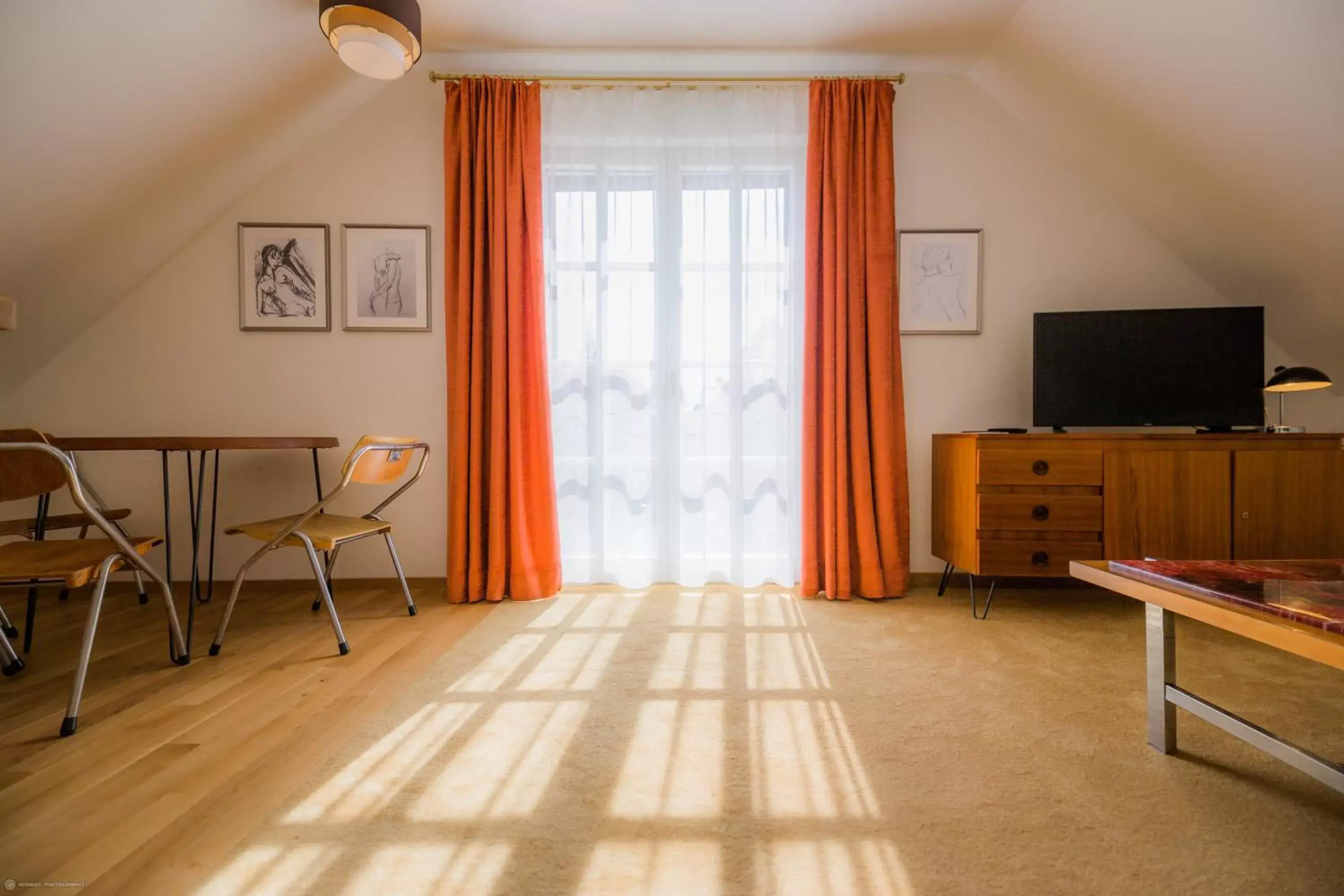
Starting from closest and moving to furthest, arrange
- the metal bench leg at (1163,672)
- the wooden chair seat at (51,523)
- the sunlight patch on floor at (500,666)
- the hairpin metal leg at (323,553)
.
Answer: the metal bench leg at (1163,672)
the sunlight patch on floor at (500,666)
the wooden chair seat at (51,523)
the hairpin metal leg at (323,553)

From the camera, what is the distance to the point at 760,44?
2.59m

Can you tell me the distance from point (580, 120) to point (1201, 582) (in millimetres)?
2764

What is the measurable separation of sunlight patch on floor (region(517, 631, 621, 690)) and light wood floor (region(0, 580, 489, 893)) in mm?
380

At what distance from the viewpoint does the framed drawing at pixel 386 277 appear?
277 centimetres

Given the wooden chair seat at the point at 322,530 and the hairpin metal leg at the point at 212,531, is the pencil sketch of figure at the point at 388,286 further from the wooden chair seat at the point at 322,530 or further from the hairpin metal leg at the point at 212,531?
the wooden chair seat at the point at 322,530

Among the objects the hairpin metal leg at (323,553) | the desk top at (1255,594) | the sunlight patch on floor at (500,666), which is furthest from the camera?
the hairpin metal leg at (323,553)

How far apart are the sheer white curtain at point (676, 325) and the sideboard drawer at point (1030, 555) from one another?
0.79 m

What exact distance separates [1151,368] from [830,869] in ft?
8.31

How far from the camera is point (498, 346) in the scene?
8.48 feet

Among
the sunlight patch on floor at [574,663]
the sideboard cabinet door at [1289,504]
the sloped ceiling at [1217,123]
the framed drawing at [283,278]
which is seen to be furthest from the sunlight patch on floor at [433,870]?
the sloped ceiling at [1217,123]

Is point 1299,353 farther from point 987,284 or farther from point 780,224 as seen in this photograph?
point 780,224

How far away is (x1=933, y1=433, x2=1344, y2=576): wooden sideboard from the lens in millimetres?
2211

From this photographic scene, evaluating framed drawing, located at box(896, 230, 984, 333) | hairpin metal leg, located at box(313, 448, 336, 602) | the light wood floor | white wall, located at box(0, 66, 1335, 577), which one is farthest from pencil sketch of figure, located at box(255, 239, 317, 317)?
framed drawing, located at box(896, 230, 984, 333)

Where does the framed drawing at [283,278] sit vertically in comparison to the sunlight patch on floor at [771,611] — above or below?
above
